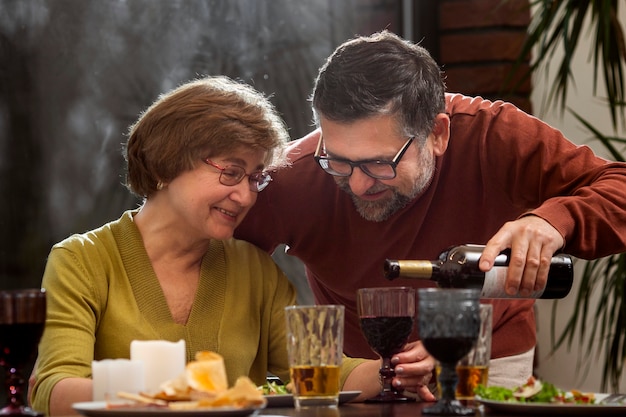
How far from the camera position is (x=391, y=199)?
81.1 inches

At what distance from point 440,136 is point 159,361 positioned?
3.35 ft

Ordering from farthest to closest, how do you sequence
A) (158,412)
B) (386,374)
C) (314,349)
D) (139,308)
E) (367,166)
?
(367,166) < (139,308) < (386,374) < (314,349) < (158,412)

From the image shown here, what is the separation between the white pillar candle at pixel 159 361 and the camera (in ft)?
4.14

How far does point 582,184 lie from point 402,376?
63 cm

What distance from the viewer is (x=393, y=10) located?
381 cm

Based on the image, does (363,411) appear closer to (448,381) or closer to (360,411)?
(360,411)

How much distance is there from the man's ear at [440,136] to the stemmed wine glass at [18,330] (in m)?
1.03

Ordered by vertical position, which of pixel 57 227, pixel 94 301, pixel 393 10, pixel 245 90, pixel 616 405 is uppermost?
pixel 393 10

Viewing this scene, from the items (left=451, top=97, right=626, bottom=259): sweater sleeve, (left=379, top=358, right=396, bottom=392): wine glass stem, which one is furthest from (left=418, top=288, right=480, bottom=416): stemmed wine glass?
(left=451, top=97, right=626, bottom=259): sweater sleeve

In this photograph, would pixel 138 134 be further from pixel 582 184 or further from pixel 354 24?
pixel 354 24

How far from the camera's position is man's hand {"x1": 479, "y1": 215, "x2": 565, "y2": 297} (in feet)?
5.51

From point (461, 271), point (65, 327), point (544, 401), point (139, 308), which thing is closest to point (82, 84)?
point (139, 308)

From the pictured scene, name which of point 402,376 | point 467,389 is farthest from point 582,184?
point 467,389

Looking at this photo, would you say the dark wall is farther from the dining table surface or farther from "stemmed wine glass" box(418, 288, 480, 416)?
"stemmed wine glass" box(418, 288, 480, 416)
